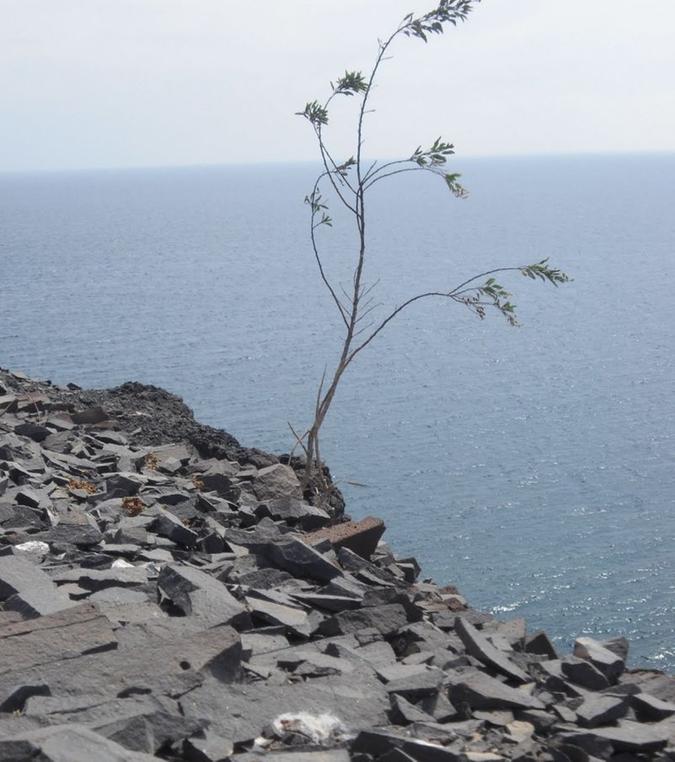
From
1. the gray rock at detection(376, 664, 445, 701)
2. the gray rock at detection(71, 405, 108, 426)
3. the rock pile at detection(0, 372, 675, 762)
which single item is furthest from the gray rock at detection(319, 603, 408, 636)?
the gray rock at detection(71, 405, 108, 426)

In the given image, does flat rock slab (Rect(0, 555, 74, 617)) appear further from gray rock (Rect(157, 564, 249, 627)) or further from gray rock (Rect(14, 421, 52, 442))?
gray rock (Rect(14, 421, 52, 442))

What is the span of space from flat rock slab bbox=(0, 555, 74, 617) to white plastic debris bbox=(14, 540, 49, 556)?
142 cm

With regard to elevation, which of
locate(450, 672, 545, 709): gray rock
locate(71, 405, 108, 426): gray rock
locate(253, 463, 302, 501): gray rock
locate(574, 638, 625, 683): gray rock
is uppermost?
locate(450, 672, 545, 709): gray rock

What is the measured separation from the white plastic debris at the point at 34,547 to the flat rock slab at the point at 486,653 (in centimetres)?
522

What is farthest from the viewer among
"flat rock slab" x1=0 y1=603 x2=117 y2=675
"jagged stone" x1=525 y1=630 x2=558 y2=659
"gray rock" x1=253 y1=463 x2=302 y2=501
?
"gray rock" x1=253 y1=463 x2=302 y2=501

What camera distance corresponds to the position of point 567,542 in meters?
40.1

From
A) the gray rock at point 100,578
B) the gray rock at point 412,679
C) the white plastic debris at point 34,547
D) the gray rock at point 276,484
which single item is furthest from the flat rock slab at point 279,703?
the gray rock at point 276,484

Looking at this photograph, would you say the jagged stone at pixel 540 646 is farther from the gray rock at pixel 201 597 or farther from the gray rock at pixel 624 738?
the gray rock at pixel 201 597

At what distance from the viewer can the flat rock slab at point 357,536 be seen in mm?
15602

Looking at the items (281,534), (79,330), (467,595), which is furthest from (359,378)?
(281,534)

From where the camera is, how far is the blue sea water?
37844mm

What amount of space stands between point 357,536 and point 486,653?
5.02m

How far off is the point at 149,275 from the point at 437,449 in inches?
3007

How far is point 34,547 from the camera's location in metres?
13.4
